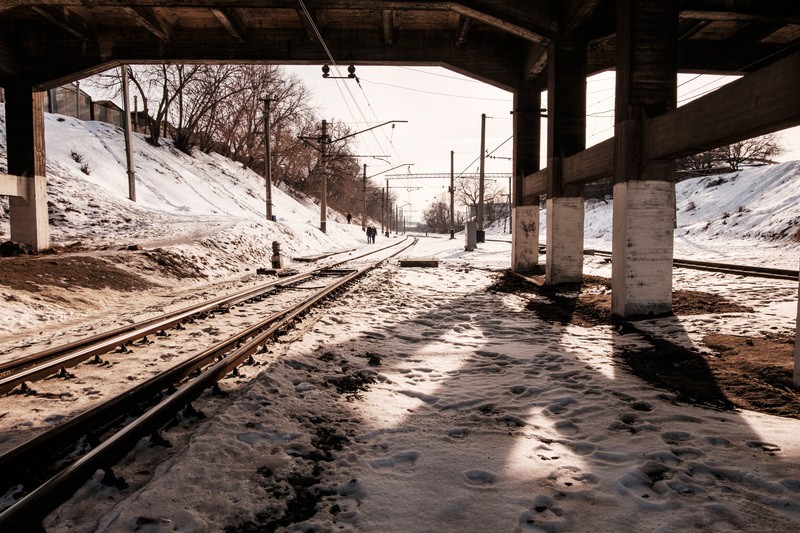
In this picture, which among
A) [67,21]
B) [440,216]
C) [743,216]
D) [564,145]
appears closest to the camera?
[564,145]

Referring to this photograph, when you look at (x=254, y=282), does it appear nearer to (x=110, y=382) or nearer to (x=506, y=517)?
(x=110, y=382)

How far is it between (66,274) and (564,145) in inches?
484

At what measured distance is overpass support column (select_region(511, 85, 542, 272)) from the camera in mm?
14398

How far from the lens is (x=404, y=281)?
12477mm

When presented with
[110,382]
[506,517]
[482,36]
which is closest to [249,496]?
[506,517]

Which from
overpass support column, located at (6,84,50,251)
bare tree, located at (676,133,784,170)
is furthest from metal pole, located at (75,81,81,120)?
bare tree, located at (676,133,784,170)

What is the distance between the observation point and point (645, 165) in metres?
7.30

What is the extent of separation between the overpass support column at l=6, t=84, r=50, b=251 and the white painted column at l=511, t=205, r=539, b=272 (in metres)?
14.3

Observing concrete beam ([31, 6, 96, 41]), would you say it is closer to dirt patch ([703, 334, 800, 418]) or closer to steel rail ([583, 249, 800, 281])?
dirt patch ([703, 334, 800, 418])

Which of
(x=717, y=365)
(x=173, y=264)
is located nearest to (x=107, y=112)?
(x=173, y=264)

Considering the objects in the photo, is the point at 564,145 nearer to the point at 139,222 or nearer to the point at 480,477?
the point at 480,477

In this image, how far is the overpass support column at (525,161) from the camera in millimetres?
14398

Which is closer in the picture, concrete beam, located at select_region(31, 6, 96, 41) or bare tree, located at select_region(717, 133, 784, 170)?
concrete beam, located at select_region(31, 6, 96, 41)

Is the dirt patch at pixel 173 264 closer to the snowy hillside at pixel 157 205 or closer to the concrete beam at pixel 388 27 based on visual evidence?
the snowy hillside at pixel 157 205
